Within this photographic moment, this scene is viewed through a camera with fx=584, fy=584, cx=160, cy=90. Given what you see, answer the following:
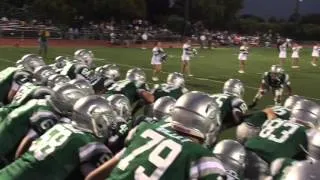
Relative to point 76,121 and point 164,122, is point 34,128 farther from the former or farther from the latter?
point 164,122

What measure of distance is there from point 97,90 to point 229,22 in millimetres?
65588

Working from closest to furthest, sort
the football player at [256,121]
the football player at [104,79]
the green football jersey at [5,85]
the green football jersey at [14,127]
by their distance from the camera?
the green football jersey at [14,127] → the football player at [256,121] → the green football jersey at [5,85] → the football player at [104,79]

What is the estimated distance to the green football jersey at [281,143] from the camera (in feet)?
17.7

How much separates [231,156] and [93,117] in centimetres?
118

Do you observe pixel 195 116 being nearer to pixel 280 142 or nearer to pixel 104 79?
pixel 280 142

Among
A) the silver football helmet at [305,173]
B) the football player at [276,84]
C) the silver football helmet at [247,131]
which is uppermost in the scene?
the silver football helmet at [305,173]

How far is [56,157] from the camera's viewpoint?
4270 mm

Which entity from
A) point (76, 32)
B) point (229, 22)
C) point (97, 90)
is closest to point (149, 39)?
point (76, 32)

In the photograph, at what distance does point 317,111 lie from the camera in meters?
6.07

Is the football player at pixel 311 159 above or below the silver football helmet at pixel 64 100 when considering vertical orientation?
below

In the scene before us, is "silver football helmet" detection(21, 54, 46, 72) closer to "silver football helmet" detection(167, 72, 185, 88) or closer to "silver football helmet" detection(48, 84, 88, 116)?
"silver football helmet" detection(167, 72, 185, 88)

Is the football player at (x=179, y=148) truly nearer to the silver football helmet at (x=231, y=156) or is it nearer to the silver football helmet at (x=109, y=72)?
the silver football helmet at (x=231, y=156)

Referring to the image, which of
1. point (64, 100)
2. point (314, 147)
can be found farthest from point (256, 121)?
point (64, 100)

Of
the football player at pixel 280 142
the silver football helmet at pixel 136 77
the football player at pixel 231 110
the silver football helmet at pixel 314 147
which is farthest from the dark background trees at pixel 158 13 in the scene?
the silver football helmet at pixel 314 147
